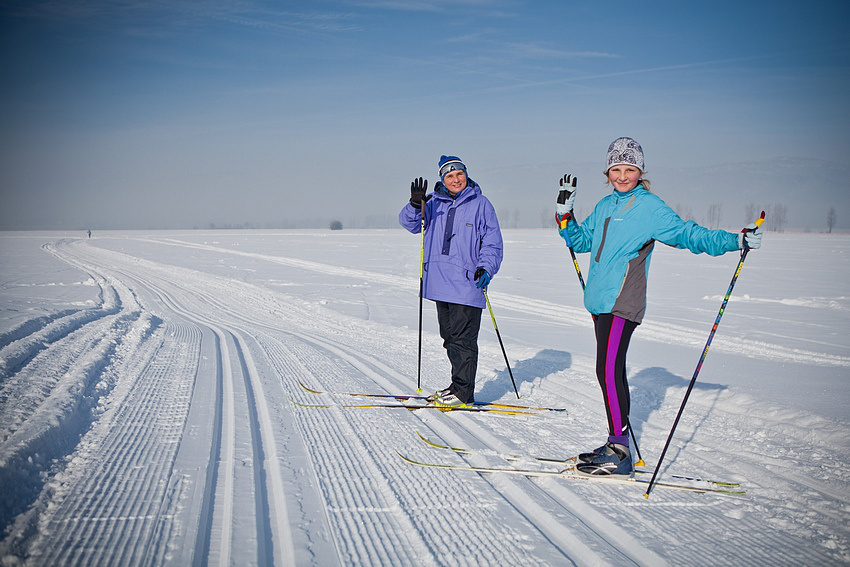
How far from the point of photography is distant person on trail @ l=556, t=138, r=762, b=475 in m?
3.21

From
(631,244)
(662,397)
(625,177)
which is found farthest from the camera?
(662,397)

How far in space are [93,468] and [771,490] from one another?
3.94 m

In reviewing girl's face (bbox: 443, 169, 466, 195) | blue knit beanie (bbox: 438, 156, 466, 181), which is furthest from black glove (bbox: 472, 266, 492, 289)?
blue knit beanie (bbox: 438, 156, 466, 181)

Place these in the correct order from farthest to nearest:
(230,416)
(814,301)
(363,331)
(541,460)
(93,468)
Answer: (814,301) < (363,331) < (230,416) < (541,460) < (93,468)

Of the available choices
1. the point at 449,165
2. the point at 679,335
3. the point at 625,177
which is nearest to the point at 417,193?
the point at 449,165

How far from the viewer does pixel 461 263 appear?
14.9 ft

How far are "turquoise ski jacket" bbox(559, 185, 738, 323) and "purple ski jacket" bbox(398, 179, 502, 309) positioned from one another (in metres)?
1.22

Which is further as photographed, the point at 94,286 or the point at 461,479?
the point at 94,286

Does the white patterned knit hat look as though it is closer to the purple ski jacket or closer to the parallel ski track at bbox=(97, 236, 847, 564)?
the purple ski jacket

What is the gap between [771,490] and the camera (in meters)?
3.12

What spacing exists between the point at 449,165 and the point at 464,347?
5.20 ft

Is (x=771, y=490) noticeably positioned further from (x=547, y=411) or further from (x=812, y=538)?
(x=547, y=411)

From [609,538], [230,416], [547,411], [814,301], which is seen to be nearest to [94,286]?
[230,416]

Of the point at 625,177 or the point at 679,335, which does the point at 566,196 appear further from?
the point at 679,335
